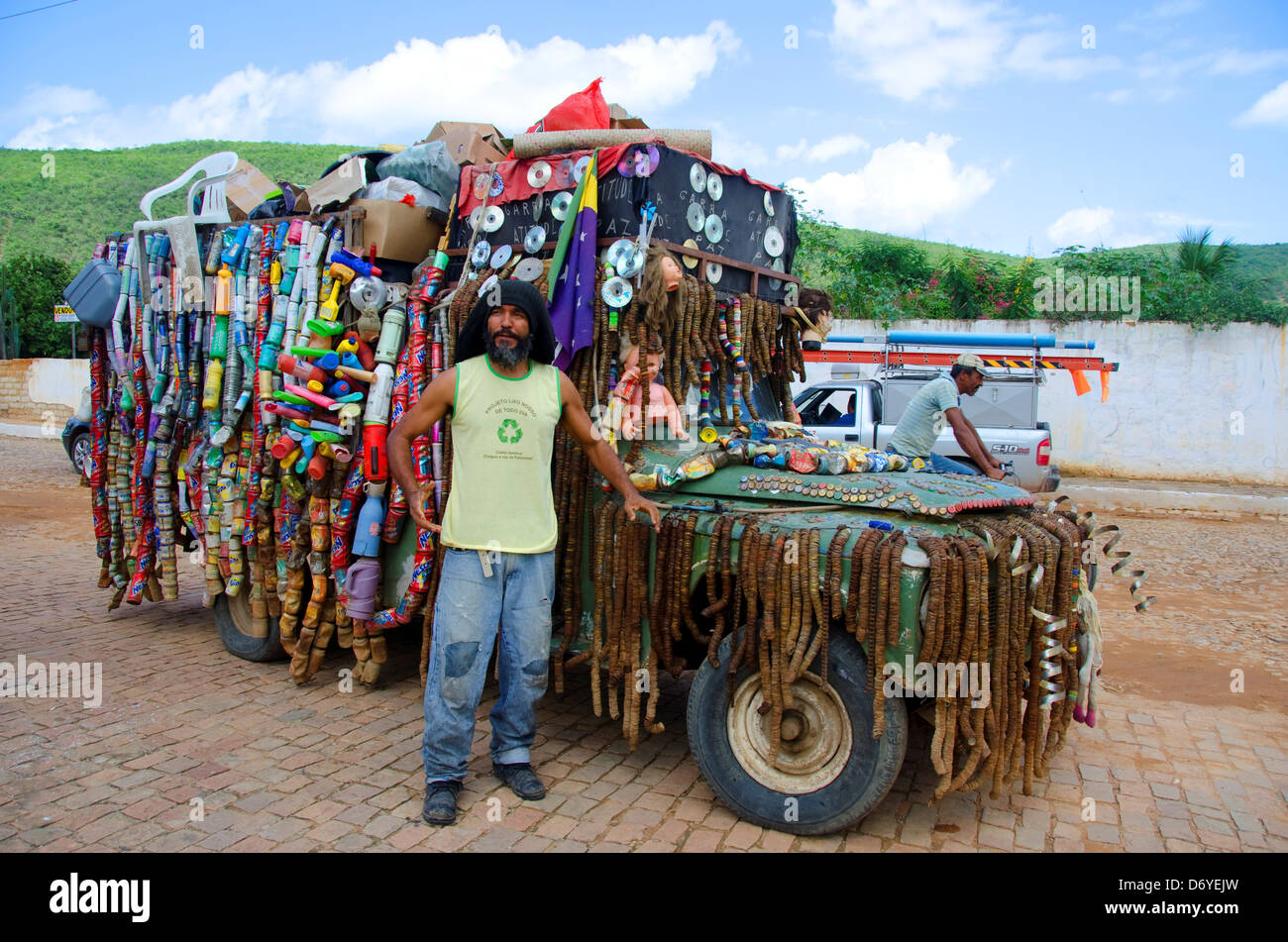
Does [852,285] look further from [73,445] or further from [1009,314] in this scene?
[73,445]

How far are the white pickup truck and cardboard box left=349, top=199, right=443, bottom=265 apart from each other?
7018mm

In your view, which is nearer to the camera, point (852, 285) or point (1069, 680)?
point (1069, 680)

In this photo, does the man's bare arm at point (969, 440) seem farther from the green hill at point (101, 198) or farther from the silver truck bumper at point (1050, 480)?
the green hill at point (101, 198)

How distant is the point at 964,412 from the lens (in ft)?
37.5

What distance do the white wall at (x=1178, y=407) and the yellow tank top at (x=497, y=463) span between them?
11.9m

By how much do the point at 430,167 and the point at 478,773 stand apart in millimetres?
3230

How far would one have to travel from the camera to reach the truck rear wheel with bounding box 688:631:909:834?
126 inches

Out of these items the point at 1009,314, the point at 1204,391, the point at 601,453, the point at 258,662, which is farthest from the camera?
the point at 1009,314

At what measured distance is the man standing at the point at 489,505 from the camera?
3473 millimetres

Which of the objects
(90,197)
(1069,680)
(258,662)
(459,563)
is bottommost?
(258,662)

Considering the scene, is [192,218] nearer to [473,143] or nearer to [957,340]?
[473,143]

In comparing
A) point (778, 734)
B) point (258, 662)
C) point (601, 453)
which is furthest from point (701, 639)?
point (258, 662)

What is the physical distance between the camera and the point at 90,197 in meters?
46.5

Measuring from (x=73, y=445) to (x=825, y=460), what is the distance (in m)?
12.9
